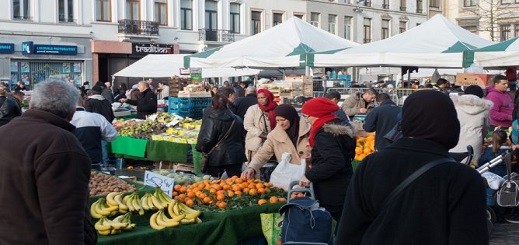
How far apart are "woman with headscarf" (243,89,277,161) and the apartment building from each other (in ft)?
76.0

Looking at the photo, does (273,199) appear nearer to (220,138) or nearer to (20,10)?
(220,138)

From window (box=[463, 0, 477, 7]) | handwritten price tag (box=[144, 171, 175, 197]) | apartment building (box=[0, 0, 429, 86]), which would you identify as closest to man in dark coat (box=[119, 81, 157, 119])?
handwritten price tag (box=[144, 171, 175, 197])

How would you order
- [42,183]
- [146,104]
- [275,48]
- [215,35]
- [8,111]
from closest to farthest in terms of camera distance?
[42,183], [8,111], [275,48], [146,104], [215,35]

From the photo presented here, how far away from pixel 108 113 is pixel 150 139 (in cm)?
92

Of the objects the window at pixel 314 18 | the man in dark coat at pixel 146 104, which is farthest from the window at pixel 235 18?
the man in dark coat at pixel 146 104

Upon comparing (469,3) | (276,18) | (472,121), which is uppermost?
(469,3)

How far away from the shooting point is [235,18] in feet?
137

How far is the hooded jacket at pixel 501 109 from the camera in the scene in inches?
445

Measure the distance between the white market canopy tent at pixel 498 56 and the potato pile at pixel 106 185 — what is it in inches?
275

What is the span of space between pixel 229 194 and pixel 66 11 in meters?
28.9

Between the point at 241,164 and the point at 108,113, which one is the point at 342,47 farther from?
the point at 241,164

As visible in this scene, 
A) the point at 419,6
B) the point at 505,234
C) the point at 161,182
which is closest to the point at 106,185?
the point at 161,182

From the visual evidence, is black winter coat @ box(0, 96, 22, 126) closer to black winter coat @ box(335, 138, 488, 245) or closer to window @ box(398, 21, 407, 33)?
A: black winter coat @ box(335, 138, 488, 245)

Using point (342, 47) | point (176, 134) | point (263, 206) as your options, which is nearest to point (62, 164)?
point (263, 206)
